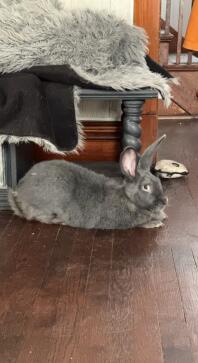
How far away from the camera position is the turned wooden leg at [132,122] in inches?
72.9

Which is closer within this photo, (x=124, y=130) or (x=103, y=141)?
(x=124, y=130)

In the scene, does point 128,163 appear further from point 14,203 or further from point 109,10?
point 109,10

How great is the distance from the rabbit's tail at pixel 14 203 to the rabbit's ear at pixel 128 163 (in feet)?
1.23

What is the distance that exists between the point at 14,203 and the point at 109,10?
2.97 ft

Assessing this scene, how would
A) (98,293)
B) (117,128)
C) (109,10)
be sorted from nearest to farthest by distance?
(98,293) < (109,10) < (117,128)

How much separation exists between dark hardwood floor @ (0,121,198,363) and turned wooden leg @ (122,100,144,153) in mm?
291

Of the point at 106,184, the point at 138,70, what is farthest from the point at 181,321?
the point at 138,70

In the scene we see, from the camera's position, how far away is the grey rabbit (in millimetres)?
1688

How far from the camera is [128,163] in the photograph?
5.54ft

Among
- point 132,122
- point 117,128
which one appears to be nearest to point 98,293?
point 132,122

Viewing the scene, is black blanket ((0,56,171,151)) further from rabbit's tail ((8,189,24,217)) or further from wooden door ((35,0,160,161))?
wooden door ((35,0,160,161))

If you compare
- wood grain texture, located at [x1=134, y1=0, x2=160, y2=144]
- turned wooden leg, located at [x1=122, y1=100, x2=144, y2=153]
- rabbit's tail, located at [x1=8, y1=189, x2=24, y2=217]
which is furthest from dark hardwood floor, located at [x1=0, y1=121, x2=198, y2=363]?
wood grain texture, located at [x1=134, y1=0, x2=160, y2=144]

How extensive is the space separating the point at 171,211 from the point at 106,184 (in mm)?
299

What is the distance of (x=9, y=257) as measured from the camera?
58.9 inches
